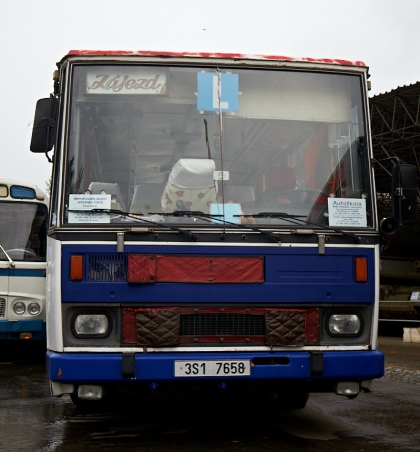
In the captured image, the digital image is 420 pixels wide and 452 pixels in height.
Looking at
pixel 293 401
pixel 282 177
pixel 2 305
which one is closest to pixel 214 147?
pixel 282 177

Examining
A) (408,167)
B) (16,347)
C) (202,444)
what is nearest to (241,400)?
(202,444)

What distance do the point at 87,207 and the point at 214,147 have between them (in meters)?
1.05

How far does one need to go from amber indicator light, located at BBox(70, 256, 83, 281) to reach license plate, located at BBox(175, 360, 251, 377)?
3.00 ft

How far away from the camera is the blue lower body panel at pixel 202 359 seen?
209 inches

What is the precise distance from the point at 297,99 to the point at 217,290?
1.66 metres

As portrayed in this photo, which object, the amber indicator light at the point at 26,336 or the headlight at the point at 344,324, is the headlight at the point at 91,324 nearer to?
the headlight at the point at 344,324

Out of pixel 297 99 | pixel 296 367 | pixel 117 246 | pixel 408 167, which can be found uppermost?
pixel 297 99

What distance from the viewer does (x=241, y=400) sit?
821cm

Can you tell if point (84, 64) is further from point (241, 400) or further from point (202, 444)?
point (241, 400)

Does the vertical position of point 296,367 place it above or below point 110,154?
below

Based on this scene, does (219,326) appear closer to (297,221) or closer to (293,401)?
(297,221)

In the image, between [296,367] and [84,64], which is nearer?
[296,367]

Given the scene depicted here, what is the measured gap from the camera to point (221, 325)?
217 inches

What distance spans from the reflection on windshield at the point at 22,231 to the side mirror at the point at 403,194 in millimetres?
7299
